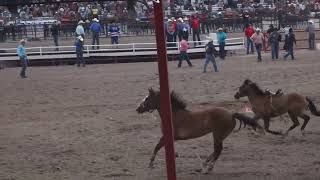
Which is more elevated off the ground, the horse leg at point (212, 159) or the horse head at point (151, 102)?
the horse head at point (151, 102)

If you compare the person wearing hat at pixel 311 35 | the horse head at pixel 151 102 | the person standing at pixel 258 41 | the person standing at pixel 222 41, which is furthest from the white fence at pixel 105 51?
the horse head at pixel 151 102

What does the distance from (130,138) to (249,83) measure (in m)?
2.41

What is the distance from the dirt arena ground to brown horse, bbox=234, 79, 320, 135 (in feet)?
1.34

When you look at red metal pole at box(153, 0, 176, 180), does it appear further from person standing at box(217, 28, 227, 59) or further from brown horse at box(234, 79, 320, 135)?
person standing at box(217, 28, 227, 59)

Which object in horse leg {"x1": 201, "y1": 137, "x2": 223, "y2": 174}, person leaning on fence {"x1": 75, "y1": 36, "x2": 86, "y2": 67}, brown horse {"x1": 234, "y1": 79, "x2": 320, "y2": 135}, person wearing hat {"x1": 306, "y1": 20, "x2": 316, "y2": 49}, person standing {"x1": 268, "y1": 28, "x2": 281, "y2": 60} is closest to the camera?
horse leg {"x1": 201, "y1": 137, "x2": 223, "y2": 174}

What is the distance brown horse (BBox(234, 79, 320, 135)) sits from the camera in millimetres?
12336

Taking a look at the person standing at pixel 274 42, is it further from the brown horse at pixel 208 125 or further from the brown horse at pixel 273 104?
the brown horse at pixel 208 125

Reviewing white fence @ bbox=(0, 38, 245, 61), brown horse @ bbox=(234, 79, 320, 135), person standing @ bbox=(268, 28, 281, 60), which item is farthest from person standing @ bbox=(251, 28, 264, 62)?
brown horse @ bbox=(234, 79, 320, 135)

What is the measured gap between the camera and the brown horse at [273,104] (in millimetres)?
12336

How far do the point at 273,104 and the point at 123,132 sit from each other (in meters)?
2.97

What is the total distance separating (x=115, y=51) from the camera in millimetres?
30797

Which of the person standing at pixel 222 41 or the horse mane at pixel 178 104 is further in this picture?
the person standing at pixel 222 41

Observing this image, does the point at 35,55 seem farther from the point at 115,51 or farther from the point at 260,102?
the point at 260,102

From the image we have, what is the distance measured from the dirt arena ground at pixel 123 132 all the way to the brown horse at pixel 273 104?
1.34 feet
